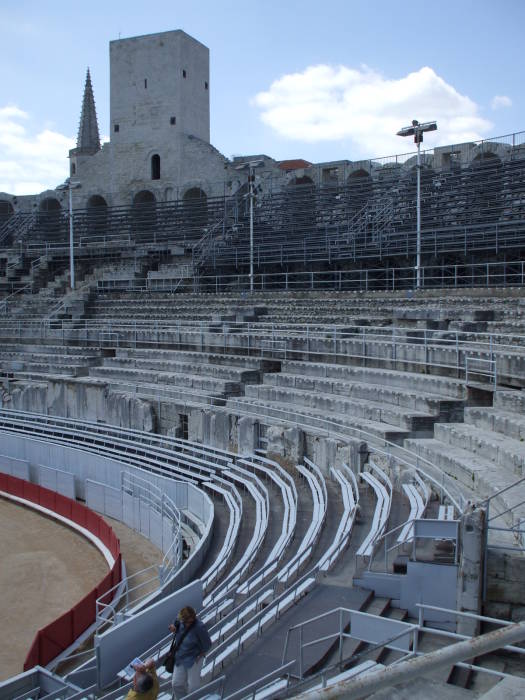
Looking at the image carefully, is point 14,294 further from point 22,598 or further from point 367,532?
point 367,532

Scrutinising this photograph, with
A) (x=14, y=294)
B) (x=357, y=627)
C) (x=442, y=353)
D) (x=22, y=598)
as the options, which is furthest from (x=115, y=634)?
(x=14, y=294)

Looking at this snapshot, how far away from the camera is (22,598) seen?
11.0 meters

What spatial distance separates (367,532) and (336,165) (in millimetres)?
27736

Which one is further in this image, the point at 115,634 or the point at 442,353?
the point at 442,353

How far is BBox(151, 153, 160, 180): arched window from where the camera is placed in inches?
1565

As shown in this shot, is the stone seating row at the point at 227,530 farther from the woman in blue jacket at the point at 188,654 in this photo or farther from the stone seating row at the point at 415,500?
the woman in blue jacket at the point at 188,654

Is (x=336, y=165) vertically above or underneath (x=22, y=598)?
above

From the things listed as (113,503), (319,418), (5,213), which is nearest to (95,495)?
(113,503)

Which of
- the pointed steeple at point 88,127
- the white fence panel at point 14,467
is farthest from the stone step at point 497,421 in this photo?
the pointed steeple at point 88,127

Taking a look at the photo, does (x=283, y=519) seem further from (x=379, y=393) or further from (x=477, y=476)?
(x=379, y=393)

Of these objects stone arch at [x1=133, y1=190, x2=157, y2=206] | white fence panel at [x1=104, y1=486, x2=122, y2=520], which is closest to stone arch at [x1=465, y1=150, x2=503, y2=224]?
white fence panel at [x1=104, y1=486, x2=122, y2=520]

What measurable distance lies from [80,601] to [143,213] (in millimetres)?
30992

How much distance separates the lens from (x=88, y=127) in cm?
5928

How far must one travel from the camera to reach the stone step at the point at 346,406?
12445mm
